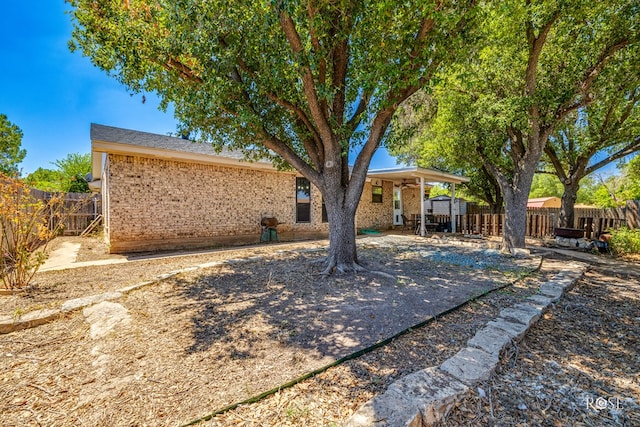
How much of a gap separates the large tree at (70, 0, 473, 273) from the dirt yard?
174 cm

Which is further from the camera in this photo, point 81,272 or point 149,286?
point 81,272

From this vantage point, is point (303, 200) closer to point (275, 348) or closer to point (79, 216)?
point (275, 348)

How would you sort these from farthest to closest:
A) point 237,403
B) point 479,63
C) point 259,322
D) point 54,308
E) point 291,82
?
1. point 479,63
2. point 291,82
3. point 54,308
4. point 259,322
5. point 237,403

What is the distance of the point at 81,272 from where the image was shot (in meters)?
5.60

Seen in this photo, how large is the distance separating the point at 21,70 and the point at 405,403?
628 inches

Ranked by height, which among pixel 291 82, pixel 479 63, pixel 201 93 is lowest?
pixel 201 93

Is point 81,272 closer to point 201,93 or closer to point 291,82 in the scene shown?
point 201,93

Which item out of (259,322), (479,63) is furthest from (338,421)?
(479,63)

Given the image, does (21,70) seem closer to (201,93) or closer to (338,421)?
(201,93)

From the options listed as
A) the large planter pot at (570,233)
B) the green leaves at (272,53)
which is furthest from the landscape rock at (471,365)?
the large planter pot at (570,233)

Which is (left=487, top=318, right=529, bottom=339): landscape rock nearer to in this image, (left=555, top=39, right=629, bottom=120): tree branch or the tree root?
the tree root

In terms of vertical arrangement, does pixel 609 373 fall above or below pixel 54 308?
below

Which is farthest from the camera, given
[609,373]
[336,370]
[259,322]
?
[259,322]

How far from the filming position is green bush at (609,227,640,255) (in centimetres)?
791
